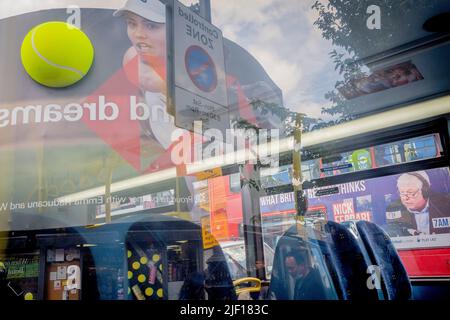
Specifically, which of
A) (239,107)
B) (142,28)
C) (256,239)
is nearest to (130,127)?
(142,28)

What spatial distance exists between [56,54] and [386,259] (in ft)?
7.54

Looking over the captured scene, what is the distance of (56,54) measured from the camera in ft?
7.63

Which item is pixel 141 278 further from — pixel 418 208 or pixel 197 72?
pixel 418 208

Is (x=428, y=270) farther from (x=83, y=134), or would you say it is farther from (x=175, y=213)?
(x=83, y=134)

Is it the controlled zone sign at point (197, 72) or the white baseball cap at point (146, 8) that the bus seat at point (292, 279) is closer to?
the controlled zone sign at point (197, 72)

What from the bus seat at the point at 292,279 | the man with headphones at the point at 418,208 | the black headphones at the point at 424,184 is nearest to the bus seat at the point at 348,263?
the bus seat at the point at 292,279

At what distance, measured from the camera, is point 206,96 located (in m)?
2.09

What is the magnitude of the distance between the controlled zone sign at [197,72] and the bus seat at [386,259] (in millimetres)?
1019

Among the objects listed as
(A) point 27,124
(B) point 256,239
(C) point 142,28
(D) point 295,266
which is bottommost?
(D) point 295,266

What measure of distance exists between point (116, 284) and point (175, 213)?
0.56 metres

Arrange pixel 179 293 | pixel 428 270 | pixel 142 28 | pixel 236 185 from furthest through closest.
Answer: pixel 142 28 < pixel 236 185 < pixel 179 293 < pixel 428 270

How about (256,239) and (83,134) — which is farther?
(83,134)

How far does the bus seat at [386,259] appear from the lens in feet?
5.22
